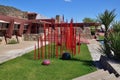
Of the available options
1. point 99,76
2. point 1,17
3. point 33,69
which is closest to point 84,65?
point 33,69

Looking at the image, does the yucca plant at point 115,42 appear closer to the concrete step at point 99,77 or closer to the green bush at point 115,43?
the green bush at point 115,43

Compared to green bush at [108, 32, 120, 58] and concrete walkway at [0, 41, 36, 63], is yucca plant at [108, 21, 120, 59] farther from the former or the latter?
concrete walkway at [0, 41, 36, 63]

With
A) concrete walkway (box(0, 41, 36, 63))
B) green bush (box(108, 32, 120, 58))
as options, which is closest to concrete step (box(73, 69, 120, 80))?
green bush (box(108, 32, 120, 58))

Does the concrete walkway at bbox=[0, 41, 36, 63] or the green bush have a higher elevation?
the green bush

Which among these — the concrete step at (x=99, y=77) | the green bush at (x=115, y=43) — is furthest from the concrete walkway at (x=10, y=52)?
the concrete step at (x=99, y=77)

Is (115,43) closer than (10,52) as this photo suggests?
Yes

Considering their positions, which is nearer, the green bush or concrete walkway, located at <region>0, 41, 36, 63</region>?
the green bush

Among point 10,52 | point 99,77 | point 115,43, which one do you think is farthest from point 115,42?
point 10,52

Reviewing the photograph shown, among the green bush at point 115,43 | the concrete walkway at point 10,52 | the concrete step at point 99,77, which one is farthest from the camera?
the concrete walkway at point 10,52

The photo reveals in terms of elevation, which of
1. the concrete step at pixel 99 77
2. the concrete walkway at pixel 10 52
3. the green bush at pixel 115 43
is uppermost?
the green bush at pixel 115 43

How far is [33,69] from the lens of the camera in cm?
1095

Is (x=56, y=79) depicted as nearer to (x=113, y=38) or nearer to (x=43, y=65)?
(x=43, y=65)

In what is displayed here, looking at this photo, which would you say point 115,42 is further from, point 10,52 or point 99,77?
point 10,52

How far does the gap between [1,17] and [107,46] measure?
1367cm
